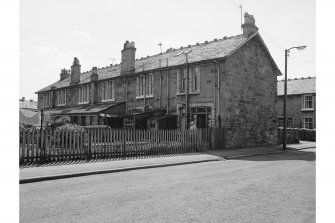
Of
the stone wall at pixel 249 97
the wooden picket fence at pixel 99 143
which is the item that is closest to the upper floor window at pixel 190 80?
the stone wall at pixel 249 97

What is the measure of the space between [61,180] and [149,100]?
600 inches

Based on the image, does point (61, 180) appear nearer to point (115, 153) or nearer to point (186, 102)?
point (115, 153)

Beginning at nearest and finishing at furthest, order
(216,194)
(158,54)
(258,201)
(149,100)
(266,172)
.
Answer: (258,201) < (216,194) < (266,172) < (149,100) < (158,54)

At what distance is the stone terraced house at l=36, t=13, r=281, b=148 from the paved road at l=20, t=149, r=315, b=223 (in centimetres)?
1068

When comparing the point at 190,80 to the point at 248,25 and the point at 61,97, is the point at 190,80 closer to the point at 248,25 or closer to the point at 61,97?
the point at 248,25

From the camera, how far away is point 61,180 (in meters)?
8.61

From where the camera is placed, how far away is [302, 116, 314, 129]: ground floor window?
109ft

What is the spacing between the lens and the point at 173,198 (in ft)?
20.5

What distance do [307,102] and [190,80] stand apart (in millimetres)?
19221

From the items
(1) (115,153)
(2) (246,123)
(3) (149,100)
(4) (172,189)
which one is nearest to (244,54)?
(2) (246,123)

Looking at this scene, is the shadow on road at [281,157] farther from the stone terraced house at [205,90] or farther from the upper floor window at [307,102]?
the upper floor window at [307,102]

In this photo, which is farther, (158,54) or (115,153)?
(158,54)

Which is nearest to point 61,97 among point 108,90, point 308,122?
point 108,90

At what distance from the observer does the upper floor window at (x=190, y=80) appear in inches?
805
